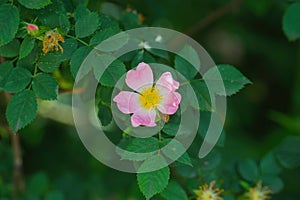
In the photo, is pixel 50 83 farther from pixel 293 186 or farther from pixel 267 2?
pixel 293 186

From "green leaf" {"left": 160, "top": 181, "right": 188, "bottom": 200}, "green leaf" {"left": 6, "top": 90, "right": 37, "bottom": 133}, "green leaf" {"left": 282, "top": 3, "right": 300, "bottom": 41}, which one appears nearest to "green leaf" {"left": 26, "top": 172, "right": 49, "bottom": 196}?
"green leaf" {"left": 160, "top": 181, "right": 188, "bottom": 200}

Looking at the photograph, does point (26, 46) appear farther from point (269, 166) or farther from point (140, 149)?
point (269, 166)

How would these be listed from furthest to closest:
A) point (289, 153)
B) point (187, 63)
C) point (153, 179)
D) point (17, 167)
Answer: point (17, 167) < point (289, 153) < point (187, 63) < point (153, 179)

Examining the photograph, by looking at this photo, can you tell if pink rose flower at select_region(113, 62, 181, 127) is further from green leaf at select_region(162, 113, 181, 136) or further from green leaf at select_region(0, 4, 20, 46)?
green leaf at select_region(0, 4, 20, 46)

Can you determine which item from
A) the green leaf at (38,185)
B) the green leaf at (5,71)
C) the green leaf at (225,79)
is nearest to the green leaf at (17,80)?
the green leaf at (5,71)

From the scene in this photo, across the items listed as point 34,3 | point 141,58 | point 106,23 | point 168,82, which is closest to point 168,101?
point 168,82

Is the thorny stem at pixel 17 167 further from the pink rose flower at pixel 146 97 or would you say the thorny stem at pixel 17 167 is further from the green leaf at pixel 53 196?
the pink rose flower at pixel 146 97
